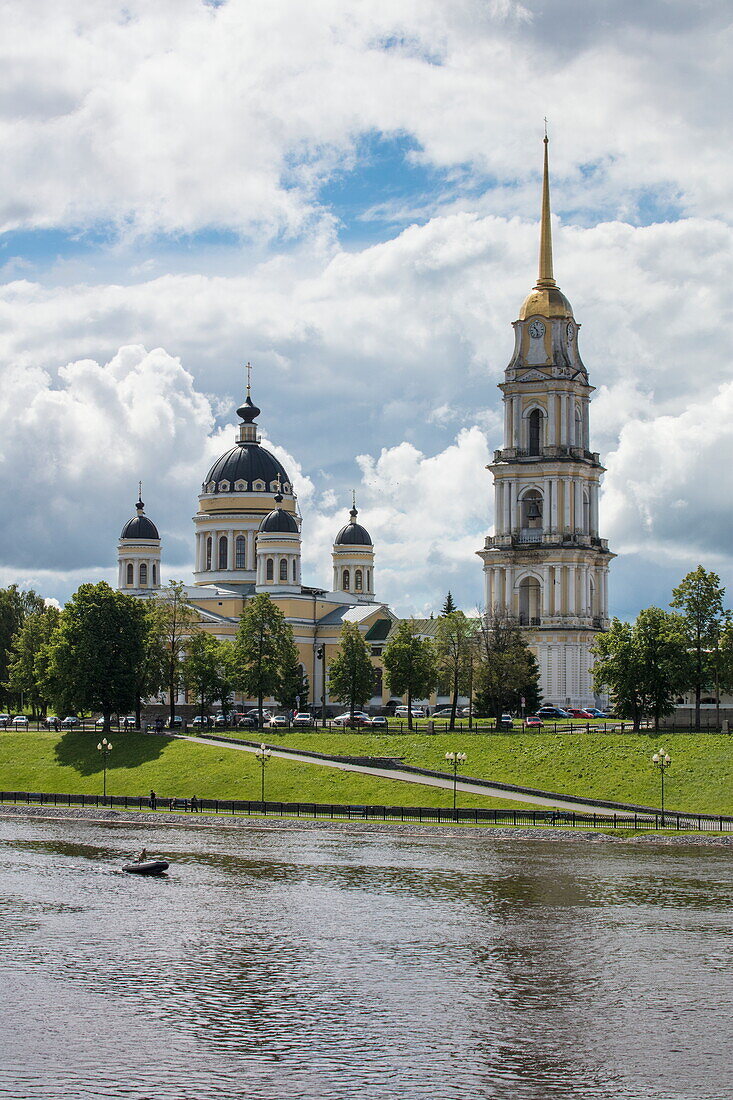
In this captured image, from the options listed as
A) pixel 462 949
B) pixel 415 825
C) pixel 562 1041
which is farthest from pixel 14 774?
pixel 562 1041

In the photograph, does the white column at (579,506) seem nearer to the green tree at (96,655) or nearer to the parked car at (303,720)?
the parked car at (303,720)

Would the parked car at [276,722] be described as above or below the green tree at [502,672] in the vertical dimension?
below

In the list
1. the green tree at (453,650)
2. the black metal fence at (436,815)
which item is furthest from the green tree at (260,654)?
the black metal fence at (436,815)

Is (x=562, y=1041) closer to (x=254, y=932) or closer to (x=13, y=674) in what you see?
(x=254, y=932)

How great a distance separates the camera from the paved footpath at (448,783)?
6875 centimetres

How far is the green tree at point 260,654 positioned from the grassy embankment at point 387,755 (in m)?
5.71

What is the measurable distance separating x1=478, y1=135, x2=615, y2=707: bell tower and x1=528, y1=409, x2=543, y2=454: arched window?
0.27ft

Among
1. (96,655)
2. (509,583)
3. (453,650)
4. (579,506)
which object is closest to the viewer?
(96,655)

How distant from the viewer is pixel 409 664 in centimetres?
9531

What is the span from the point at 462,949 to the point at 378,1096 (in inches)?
526

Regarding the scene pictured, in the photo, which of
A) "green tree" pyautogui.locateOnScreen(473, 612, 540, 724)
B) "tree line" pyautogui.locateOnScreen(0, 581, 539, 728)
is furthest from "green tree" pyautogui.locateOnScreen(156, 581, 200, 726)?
"green tree" pyautogui.locateOnScreen(473, 612, 540, 724)

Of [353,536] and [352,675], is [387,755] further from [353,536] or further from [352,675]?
[353,536]

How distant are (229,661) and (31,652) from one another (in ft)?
55.1

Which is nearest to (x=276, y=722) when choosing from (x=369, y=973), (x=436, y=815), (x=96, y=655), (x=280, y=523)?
(x=96, y=655)
